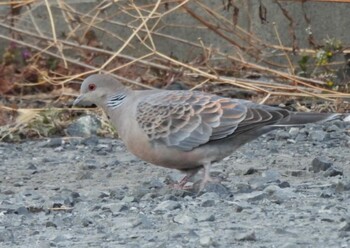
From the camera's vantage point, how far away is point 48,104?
863cm

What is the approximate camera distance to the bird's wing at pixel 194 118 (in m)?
5.63

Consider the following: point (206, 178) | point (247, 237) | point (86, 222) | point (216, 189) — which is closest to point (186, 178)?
point (206, 178)

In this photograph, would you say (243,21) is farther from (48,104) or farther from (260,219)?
(260,219)

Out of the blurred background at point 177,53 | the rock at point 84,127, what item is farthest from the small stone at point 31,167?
the blurred background at point 177,53

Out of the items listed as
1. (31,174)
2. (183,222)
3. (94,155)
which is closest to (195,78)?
(94,155)

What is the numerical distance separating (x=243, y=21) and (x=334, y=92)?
143 centimetres

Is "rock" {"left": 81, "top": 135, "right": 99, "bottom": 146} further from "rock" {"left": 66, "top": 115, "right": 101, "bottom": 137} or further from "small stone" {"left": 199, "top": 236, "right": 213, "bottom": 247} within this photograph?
"small stone" {"left": 199, "top": 236, "right": 213, "bottom": 247}

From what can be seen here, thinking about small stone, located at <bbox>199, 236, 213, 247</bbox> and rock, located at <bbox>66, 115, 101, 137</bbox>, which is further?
rock, located at <bbox>66, 115, 101, 137</bbox>

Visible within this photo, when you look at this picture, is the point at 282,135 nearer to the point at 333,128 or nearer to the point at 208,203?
the point at 333,128

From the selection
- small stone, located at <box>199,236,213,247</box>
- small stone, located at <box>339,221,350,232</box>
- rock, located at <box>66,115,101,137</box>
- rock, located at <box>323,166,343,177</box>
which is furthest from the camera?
rock, located at <box>66,115,101,137</box>

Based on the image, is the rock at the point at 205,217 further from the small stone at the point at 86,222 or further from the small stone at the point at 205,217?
the small stone at the point at 86,222

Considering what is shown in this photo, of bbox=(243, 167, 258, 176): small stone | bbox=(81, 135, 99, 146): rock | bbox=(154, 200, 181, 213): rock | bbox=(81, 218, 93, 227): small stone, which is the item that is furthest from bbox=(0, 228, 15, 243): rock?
bbox=(81, 135, 99, 146): rock

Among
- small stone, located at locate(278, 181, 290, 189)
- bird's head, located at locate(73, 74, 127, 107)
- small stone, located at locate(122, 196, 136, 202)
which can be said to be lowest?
small stone, located at locate(122, 196, 136, 202)

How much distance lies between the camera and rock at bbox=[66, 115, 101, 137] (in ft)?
25.5
